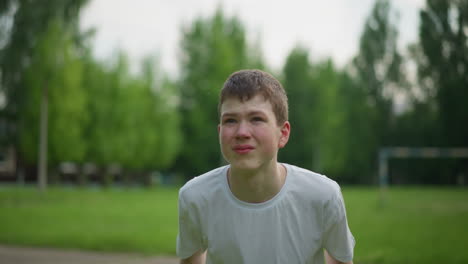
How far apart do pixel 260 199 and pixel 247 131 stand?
449mm

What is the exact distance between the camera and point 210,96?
134 feet

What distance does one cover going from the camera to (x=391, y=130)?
45375mm

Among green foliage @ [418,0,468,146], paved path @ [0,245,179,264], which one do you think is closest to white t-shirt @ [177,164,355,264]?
paved path @ [0,245,179,264]

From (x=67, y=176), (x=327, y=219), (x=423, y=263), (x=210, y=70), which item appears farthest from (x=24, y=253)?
(x=67, y=176)

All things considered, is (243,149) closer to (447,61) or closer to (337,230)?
(337,230)

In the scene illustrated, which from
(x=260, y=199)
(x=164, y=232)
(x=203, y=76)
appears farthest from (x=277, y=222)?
(x=203, y=76)

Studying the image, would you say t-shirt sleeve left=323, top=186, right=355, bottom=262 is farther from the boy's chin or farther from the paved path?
the paved path

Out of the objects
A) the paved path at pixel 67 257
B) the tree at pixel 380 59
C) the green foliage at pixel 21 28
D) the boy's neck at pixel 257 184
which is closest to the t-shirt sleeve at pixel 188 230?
the boy's neck at pixel 257 184

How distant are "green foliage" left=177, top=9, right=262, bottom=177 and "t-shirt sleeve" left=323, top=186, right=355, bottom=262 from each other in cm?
3832

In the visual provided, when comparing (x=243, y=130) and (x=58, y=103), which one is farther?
(x=58, y=103)

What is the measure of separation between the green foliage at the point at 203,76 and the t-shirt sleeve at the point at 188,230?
38.1 meters

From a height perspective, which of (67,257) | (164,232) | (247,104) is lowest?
(164,232)

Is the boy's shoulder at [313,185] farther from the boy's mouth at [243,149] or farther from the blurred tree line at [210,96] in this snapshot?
the blurred tree line at [210,96]

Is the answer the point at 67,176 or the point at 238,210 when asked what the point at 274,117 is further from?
the point at 67,176
